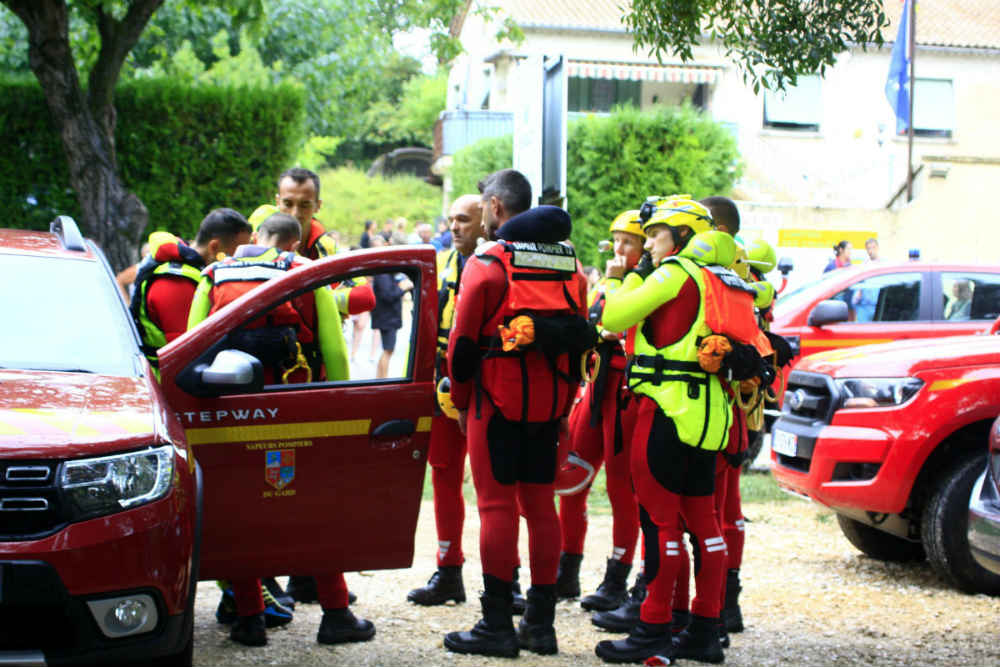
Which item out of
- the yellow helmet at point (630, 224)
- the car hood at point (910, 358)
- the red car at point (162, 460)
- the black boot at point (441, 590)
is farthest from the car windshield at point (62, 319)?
the car hood at point (910, 358)

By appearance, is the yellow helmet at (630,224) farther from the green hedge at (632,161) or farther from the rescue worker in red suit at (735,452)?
the green hedge at (632,161)

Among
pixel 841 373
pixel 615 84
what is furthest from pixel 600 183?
pixel 841 373

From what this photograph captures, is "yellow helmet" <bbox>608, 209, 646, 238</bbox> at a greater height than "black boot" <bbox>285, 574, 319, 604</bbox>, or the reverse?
"yellow helmet" <bbox>608, 209, 646, 238</bbox>

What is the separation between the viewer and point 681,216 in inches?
205

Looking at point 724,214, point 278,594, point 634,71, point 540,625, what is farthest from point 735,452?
point 634,71

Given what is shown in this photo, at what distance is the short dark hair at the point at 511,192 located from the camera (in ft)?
18.5

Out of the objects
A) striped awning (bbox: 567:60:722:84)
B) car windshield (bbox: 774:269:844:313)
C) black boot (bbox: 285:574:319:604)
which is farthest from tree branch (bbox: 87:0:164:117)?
striped awning (bbox: 567:60:722:84)

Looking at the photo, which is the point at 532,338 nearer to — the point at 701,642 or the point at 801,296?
the point at 701,642

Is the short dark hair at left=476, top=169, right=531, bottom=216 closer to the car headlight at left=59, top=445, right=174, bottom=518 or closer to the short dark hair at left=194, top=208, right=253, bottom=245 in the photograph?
the short dark hair at left=194, top=208, right=253, bottom=245

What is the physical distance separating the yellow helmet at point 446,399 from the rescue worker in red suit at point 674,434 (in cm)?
95

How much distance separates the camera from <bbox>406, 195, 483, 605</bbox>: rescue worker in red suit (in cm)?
614

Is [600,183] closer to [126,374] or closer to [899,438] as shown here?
[899,438]

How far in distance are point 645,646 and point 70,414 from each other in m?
2.53

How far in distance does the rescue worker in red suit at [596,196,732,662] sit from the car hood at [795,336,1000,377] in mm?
1991
